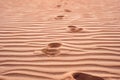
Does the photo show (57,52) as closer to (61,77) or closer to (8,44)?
(61,77)

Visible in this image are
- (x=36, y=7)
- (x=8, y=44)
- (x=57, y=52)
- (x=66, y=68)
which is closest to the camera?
(x=66, y=68)

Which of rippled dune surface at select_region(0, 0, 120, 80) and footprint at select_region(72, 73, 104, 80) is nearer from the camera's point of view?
footprint at select_region(72, 73, 104, 80)

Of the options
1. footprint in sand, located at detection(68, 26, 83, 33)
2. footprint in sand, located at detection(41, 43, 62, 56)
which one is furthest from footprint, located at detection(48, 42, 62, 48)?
footprint in sand, located at detection(68, 26, 83, 33)

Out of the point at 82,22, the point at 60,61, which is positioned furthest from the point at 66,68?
the point at 82,22

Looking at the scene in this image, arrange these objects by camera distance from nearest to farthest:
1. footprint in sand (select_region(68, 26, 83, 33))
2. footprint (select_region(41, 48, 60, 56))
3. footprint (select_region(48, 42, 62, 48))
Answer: footprint (select_region(41, 48, 60, 56)) < footprint (select_region(48, 42, 62, 48)) < footprint in sand (select_region(68, 26, 83, 33))

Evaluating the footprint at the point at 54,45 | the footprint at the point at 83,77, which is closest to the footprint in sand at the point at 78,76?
the footprint at the point at 83,77

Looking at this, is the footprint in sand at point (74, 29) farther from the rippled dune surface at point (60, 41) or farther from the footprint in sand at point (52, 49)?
the footprint in sand at point (52, 49)

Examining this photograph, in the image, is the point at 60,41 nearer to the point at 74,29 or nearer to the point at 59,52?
the point at 59,52

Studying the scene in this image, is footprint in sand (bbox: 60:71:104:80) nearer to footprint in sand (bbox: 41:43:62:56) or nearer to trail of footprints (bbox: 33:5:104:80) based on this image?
trail of footprints (bbox: 33:5:104:80)
